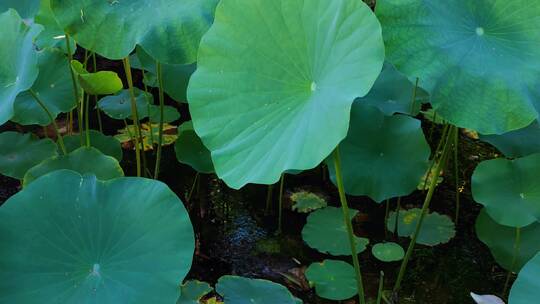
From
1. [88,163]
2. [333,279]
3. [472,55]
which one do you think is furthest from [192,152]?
[472,55]

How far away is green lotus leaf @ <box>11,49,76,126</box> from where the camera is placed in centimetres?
183

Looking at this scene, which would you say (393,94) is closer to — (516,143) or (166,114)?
(516,143)

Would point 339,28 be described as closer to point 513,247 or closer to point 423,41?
point 423,41

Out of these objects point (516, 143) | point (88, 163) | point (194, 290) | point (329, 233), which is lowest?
point (194, 290)

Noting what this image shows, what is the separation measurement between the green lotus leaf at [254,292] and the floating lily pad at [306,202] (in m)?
0.64

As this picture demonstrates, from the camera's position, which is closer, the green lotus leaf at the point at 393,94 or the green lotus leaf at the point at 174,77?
the green lotus leaf at the point at 393,94

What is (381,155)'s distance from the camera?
1.75 metres

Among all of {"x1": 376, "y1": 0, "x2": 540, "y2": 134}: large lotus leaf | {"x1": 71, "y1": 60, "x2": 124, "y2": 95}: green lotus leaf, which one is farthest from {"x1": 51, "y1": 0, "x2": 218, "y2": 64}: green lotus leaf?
{"x1": 376, "y1": 0, "x2": 540, "y2": 134}: large lotus leaf

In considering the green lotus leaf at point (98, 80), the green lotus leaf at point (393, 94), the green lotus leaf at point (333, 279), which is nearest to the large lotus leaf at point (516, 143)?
the green lotus leaf at point (393, 94)

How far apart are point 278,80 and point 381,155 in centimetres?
55

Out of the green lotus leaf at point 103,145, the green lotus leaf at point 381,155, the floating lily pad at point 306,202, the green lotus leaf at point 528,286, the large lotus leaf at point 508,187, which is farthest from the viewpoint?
the floating lily pad at point 306,202

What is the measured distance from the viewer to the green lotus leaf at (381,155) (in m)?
1.72

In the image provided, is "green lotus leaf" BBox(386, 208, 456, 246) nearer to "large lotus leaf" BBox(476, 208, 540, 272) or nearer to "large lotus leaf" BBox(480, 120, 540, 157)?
"large lotus leaf" BBox(476, 208, 540, 272)

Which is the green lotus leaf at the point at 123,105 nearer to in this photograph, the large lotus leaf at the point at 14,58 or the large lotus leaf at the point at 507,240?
the large lotus leaf at the point at 14,58
